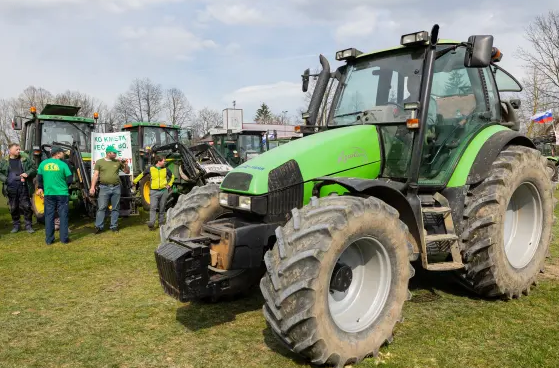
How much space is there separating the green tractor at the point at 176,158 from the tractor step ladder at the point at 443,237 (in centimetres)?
494

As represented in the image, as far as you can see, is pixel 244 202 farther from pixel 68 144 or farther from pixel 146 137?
pixel 146 137

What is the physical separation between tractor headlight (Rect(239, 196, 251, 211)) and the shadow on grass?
1185 millimetres

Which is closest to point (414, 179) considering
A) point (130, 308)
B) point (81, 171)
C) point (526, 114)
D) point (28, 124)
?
point (130, 308)

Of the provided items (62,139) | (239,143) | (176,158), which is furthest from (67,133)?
(239,143)

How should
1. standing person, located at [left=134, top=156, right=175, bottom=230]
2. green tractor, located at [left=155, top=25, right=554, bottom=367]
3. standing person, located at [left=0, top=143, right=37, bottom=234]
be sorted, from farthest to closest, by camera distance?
standing person, located at [left=134, top=156, right=175, bottom=230]
standing person, located at [left=0, top=143, right=37, bottom=234]
green tractor, located at [left=155, top=25, right=554, bottom=367]

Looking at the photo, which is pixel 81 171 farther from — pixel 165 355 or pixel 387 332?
pixel 387 332

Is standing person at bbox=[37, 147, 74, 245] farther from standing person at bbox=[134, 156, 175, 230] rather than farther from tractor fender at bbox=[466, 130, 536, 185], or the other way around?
tractor fender at bbox=[466, 130, 536, 185]

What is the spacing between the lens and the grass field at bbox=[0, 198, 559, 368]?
3.40m

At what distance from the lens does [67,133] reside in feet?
37.7

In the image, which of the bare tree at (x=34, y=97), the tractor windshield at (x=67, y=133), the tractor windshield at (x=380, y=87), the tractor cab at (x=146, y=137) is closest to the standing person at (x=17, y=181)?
the tractor windshield at (x=67, y=133)

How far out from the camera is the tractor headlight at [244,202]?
12.0 feet

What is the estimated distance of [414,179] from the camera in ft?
13.6

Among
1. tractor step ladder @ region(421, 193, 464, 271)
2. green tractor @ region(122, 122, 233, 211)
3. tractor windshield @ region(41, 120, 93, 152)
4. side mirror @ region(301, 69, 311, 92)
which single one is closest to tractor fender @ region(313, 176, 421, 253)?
tractor step ladder @ region(421, 193, 464, 271)

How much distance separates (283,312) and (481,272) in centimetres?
223
